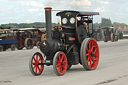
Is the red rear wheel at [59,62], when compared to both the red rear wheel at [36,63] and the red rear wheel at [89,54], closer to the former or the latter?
→ the red rear wheel at [36,63]

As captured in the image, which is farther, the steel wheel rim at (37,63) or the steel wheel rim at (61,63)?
the steel wheel rim at (37,63)

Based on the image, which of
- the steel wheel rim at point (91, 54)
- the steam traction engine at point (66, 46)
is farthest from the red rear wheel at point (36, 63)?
the steel wheel rim at point (91, 54)

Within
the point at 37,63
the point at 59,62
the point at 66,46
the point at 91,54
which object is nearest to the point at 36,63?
the point at 37,63

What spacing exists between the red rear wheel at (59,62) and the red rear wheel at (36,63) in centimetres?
68

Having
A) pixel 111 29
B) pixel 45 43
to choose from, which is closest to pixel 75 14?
pixel 45 43

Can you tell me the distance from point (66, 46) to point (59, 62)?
0.95 m

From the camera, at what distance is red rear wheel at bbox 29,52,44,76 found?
9.19m

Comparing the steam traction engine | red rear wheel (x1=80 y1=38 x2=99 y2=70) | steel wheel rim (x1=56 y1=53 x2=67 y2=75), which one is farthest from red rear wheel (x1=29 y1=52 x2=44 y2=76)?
red rear wheel (x1=80 y1=38 x2=99 y2=70)

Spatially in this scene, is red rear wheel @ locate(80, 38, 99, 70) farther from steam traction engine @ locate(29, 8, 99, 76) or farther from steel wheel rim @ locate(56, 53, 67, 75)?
steel wheel rim @ locate(56, 53, 67, 75)

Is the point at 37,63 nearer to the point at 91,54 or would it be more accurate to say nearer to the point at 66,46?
the point at 66,46

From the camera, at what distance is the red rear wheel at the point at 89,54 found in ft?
32.9

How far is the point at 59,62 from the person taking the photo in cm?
905

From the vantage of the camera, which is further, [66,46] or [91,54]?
[91,54]

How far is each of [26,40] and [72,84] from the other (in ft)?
67.7
